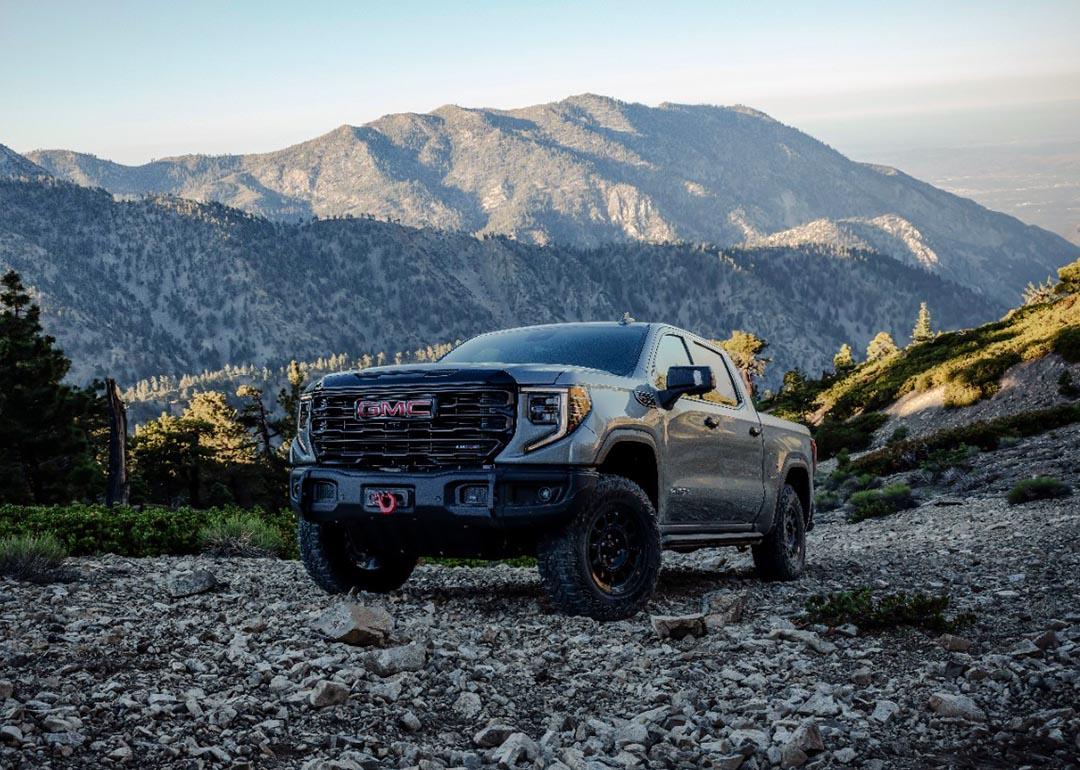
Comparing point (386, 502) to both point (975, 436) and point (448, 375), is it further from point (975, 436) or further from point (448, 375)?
point (975, 436)

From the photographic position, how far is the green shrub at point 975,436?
80.1 feet

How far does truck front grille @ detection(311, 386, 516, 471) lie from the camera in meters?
7.08

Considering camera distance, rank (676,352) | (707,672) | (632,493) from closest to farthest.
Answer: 1. (707,672)
2. (632,493)
3. (676,352)

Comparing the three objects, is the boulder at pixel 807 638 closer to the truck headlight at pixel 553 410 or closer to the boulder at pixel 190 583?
the truck headlight at pixel 553 410

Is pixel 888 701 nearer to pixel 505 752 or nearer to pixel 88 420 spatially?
pixel 505 752

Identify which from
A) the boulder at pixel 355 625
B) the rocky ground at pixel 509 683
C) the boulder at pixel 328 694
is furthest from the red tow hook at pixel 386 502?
the boulder at pixel 328 694

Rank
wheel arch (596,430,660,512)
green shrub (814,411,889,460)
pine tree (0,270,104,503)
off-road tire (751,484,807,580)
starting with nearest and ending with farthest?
wheel arch (596,430,660,512) → off-road tire (751,484,807,580) → green shrub (814,411,889,460) → pine tree (0,270,104,503)

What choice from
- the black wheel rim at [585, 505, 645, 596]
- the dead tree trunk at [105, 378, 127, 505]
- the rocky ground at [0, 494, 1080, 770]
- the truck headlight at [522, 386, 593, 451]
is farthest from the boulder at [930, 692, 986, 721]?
the dead tree trunk at [105, 378, 127, 505]

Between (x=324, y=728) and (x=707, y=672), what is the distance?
2.33 meters

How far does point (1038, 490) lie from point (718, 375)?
10.2m

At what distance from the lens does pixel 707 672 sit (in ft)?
20.6

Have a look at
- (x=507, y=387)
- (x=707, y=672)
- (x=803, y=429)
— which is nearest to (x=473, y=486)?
→ (x=507, y=387)

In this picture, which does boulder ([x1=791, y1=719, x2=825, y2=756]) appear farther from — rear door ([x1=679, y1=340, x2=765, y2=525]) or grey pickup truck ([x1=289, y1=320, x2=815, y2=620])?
rear door ([x1=679, y1=340, x2=765, y2=525])

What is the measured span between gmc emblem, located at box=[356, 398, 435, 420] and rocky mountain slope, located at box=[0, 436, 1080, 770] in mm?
1440
